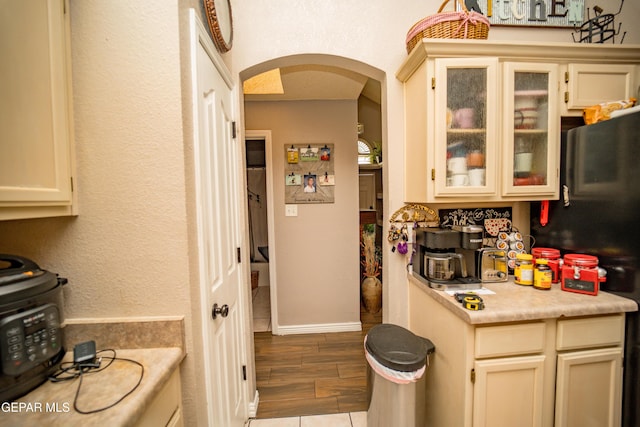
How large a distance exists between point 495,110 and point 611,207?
2.43 ft

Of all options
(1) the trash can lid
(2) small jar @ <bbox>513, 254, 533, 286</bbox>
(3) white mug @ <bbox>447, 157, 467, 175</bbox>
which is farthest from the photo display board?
(2) small jar @ <bbox>513, 254, 533, 286</bbox>

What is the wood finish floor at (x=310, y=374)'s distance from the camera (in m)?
1.80

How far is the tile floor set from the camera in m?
1.65

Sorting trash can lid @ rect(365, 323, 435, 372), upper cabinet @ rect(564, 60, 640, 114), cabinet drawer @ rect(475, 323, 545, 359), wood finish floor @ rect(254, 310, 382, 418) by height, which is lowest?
wood finish floor @ rect(254, 310, 382, 418)

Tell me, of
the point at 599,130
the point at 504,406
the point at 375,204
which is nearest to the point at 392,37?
the point at 599,130

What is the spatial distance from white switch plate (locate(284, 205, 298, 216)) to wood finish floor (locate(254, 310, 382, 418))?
130cm

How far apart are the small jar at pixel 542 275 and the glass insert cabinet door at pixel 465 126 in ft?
1.55

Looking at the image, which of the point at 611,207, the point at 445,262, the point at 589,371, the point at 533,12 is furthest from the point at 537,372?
the point at 533,12

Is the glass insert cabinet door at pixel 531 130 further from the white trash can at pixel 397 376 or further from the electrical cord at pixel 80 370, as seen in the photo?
the electrical cord at pixel 80 370

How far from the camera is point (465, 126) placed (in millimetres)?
1414

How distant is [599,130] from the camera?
1.33 meters

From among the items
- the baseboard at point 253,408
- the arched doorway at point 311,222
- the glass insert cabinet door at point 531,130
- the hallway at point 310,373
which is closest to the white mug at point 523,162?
the glass insert cabinet door at point 531,130

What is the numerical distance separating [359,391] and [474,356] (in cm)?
111

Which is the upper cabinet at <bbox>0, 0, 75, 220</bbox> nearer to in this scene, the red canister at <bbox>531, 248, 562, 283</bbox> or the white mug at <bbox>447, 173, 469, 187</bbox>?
the white mug at <bbox>447, 173, 469, 187</bbox>
